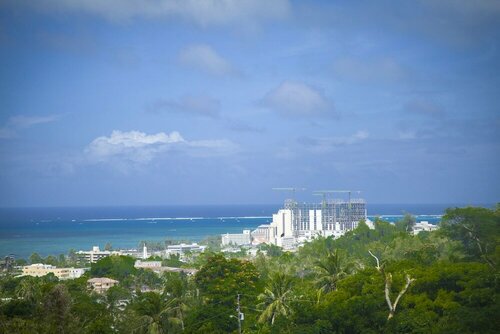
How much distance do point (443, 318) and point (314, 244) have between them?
29.7 meters

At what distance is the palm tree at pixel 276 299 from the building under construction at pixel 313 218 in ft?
184

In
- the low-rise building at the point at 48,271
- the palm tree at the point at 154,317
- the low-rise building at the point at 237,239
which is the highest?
the low-rise building at the point at 237,239

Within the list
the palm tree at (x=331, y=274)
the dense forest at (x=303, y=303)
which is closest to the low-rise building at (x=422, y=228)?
the dense forest at (x=303, y=303)

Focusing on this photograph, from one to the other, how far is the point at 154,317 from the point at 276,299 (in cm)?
295

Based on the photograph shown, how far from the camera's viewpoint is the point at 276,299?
17234 mm

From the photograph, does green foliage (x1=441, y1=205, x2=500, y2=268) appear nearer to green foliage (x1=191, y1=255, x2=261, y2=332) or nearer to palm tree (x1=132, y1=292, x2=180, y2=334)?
green foliage (x1=191, y1=255, x2=261, y2=332)

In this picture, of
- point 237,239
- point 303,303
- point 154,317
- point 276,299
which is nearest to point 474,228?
point 276,299

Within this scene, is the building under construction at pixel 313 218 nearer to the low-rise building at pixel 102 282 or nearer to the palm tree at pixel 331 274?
the low-rise building at pixel 102 282

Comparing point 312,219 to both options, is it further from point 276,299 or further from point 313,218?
point 276,299

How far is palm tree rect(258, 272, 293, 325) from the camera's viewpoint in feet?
55.5

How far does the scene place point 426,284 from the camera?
16.2m

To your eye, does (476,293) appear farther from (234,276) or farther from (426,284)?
(234,276)

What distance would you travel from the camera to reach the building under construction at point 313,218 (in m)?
75.1

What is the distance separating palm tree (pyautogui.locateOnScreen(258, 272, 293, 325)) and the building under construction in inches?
2203
